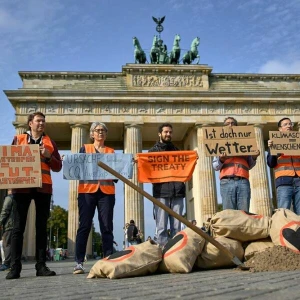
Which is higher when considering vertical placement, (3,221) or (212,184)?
(212,184)

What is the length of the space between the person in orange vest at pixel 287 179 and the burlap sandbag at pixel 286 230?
198 centimetres

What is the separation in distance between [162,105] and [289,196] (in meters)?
20.3

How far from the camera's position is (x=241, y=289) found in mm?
2824

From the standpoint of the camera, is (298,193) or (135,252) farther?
(298,193)

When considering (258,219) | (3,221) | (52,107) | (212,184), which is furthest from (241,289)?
(52,107)

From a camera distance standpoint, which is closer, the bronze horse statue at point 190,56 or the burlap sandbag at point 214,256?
the burlap sandbag at point 214,256

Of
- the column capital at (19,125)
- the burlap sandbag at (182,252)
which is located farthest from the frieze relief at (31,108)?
the burlap sandbag at (182,252)

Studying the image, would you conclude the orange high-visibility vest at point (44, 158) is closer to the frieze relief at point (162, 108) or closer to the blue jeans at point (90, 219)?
the blue jeans at point (90, 219)

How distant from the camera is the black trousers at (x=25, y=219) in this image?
5.54 metres

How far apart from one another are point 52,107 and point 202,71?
11.0m

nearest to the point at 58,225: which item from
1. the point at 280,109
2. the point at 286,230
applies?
the point at 280,109

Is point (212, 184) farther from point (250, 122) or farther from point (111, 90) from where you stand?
point (111, 90)

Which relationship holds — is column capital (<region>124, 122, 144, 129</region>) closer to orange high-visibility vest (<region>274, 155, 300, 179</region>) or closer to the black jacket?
orange high-visibility vest (<region>274, 155, 300, 179</region>)

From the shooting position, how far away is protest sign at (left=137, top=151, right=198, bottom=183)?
7043mm
